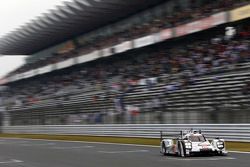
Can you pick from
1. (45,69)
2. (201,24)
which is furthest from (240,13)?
(45,69)

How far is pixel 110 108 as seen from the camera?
111 ft

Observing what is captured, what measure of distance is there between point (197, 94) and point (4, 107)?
29542 mm

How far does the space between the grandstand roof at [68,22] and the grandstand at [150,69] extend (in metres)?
0.29

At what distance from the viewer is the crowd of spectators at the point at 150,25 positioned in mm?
30844

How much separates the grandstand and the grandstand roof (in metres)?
0.29

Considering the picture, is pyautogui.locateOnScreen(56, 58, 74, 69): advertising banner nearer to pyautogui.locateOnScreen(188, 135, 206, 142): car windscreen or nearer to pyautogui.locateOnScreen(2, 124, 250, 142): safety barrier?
pyautogui.locateOnScreen(2, 124, 250, 142): safety barrier

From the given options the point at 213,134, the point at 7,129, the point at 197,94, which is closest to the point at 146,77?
the point at 197,94

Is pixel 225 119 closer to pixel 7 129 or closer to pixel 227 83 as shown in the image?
pixel 227 83

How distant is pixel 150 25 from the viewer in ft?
128

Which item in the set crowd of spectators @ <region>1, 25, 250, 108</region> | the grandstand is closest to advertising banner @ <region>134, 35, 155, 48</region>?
the grandstand

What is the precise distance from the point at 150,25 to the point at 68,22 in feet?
34.3

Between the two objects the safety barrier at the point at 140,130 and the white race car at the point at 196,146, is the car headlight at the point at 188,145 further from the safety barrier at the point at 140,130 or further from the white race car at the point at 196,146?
the safety barrier at the point at 140,130

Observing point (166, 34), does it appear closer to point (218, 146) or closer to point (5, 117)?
point (218, 146)

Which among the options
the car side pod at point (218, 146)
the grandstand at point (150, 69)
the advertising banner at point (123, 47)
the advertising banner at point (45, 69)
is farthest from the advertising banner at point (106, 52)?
the car side pod at point (218, 146)
